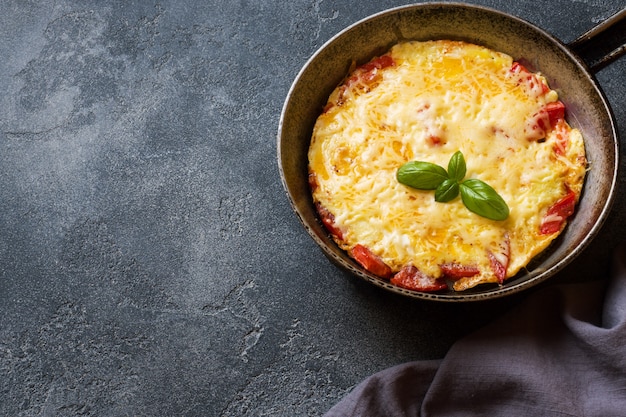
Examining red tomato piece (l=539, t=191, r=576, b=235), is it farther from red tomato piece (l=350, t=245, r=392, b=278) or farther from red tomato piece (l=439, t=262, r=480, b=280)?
red tomato piece (l=350, t=245, r=392, b=278)

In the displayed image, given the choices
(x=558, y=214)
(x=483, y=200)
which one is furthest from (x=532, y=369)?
(x=483, y=200)

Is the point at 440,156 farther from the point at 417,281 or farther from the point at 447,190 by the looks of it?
the point at 417,281

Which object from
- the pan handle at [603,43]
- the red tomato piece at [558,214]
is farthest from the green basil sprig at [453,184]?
the pan handle at [603,43]

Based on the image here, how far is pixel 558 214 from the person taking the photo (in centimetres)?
331

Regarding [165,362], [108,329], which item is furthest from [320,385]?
[108,329]

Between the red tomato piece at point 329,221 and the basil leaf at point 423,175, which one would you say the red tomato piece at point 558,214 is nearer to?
the basil leaf at point 423,175

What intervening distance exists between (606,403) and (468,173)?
3.76ft

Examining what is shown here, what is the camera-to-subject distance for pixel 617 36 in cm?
326

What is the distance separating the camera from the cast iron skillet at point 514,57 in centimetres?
321

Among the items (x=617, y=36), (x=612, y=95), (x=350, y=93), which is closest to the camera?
(x=617, y=36)

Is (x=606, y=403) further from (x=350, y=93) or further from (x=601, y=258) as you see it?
(x=350, y=93)

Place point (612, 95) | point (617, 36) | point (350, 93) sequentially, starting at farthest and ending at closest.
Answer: point (612, 95) → point (350, 93) → point (617, 36)

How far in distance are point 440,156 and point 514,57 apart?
0.68 metres

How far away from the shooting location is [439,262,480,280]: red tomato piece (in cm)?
322
